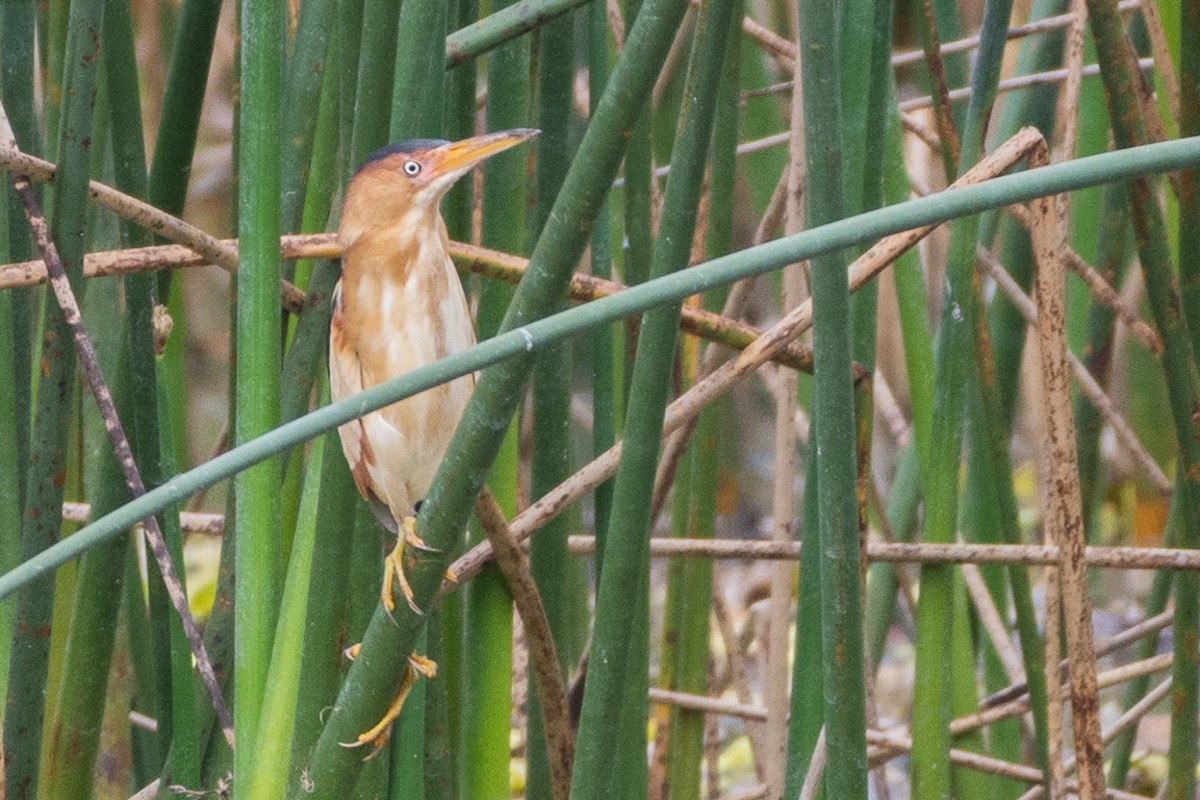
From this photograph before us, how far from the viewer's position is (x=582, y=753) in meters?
1.04

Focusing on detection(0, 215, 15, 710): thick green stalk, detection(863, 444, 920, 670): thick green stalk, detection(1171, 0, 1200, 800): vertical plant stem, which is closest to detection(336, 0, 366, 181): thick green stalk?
detection(0, 215, 15, 710): thick green stalk

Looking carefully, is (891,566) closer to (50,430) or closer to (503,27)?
(503,27)

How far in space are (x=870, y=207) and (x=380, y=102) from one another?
544 millimetres

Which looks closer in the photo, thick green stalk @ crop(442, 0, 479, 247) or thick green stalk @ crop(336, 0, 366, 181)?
thick green stalk @ crop(336, 0, 366, 181)

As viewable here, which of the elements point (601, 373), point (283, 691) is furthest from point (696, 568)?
point (283, 691)

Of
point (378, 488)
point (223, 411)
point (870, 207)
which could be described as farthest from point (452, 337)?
point (223, 411)

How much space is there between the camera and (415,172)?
4.19ft

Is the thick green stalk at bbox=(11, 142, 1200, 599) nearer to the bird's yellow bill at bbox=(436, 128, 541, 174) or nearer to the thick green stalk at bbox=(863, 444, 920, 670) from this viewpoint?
the bird's yellow bill at bbox=(436, 128, 541, 174)

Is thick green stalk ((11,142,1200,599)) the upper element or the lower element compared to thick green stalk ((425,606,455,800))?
upper

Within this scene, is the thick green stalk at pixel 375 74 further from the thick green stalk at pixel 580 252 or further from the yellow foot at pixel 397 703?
the yellow foot at pixel 397 703

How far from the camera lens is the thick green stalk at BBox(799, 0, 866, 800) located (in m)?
0.89

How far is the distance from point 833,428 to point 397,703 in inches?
15.7

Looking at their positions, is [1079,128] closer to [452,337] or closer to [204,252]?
[452,337]

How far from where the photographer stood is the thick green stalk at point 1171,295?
123 centimetres
